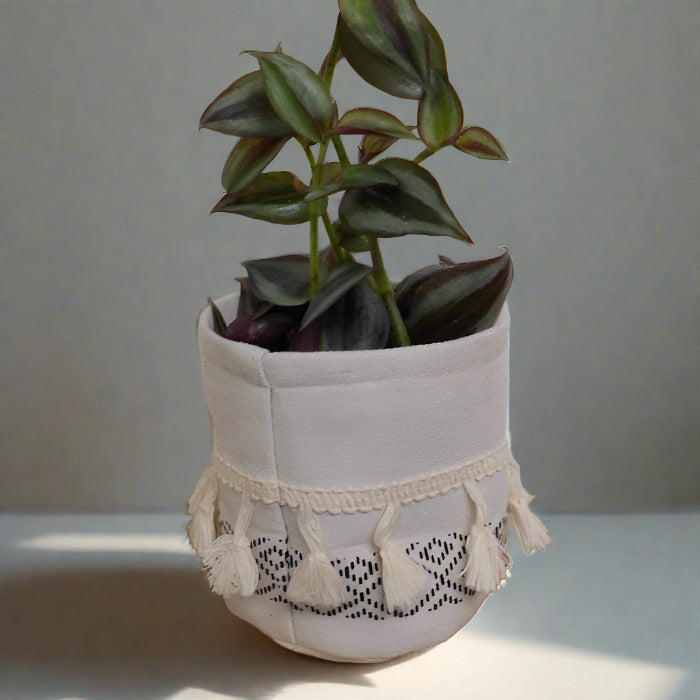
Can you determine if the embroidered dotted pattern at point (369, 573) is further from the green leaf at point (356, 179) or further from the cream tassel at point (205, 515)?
the green leaf at point (356, 179)

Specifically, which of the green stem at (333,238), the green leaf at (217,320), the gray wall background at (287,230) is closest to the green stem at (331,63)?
the green stem at (333,238)

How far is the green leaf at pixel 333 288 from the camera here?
714mm

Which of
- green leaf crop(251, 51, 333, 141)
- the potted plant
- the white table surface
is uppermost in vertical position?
green leaf crop(251, 51, 333, 141)

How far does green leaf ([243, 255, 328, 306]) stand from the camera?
2.48 feet

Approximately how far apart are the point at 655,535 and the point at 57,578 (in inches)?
25.2

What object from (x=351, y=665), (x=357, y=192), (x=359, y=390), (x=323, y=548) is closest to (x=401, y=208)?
(x=357, y=192)

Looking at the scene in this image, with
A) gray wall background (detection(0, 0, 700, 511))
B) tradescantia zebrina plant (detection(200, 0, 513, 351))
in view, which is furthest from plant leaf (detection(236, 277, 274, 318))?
gray wall background (detection(0, 0, 700, 511))

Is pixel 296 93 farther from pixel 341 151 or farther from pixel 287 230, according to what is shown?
pixel 287 230

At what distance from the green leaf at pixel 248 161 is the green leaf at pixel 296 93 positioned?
46 millimetres

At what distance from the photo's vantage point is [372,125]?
2.36 feet

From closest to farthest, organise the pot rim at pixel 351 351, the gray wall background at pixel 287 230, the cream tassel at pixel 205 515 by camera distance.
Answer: the pot rim at pixel 351 351
the cream tassel at pixel 205 515
the gray wall background at pixel 287 230

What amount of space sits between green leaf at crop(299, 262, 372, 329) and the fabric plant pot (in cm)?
4

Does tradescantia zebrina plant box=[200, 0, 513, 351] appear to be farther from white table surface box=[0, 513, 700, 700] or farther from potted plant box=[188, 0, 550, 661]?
white table surface box=[0, 513, 700, 700]

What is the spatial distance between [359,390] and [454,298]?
0.13 meters
